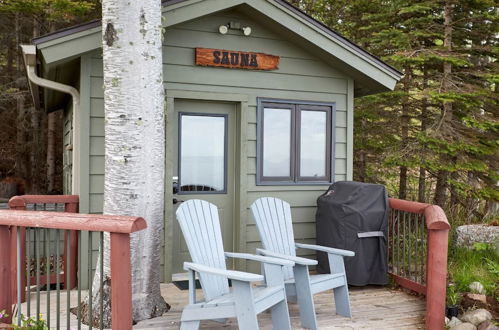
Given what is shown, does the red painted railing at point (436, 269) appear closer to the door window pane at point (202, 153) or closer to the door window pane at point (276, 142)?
the door window pane at point (276, 142)

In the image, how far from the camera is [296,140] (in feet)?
17.5

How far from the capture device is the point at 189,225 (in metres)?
3.40

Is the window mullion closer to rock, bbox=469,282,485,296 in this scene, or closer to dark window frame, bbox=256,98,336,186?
dark window frame, bbox=256,98,336,186

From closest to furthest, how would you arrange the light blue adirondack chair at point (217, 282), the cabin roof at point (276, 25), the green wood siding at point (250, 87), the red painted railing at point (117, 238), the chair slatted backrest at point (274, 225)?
the red painted railing at point (117, 238), the light blue adirondack chair at point (217, 282), the chair slatted backrest at point (274, 225), the cabin roof at point (276, 25), the green wood siding at point (250, 87)

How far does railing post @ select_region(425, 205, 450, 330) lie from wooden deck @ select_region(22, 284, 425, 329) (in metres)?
0.17

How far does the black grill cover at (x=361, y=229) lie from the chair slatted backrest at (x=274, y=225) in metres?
0.55

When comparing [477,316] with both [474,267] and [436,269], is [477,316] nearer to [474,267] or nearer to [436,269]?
[436,269]

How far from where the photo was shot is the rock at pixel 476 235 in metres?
6.04

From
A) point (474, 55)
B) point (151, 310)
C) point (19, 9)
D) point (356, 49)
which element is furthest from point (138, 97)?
point (19, 9)

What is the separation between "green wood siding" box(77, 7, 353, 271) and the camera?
4512mm

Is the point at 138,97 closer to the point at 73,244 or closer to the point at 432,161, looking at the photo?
the point at 73,244

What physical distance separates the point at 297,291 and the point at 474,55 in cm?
597

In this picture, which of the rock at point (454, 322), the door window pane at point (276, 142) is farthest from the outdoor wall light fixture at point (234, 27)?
the rock at point (454, 322)

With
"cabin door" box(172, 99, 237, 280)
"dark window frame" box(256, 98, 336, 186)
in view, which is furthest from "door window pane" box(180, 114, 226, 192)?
"dark window frame" box(256, 98, 336, 186)
